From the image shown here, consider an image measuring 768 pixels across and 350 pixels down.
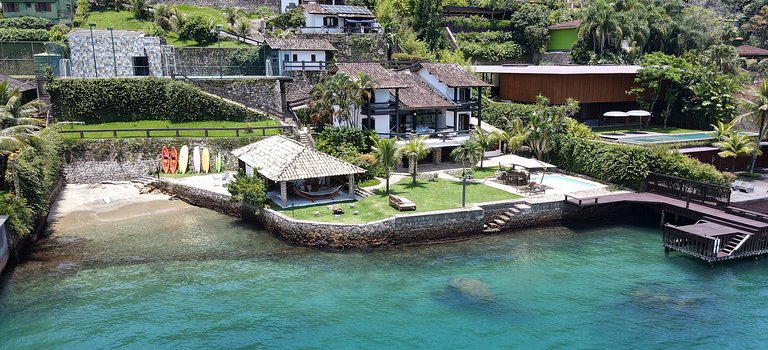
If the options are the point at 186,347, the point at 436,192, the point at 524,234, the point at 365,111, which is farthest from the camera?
the point at 365,111

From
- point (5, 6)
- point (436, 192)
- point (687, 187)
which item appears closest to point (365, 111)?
point (436, 192)

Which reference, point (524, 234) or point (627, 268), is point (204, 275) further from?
point (627, 268)

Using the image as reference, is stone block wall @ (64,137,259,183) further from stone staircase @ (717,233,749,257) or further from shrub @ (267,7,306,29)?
stone staircase @ (717,233,749,257)

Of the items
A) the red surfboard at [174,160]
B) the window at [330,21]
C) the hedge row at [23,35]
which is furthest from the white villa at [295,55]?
the hedge row at [23,35]

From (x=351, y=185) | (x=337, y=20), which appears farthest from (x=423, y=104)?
(x=337, y=20)

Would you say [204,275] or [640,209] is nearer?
[204,275]

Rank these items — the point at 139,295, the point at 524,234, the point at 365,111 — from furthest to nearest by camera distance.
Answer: the point at 365,111, the point at 524,234, the point at 139,295

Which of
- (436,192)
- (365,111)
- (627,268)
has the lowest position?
(627,268)

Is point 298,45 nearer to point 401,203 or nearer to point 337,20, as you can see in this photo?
point 337,20
